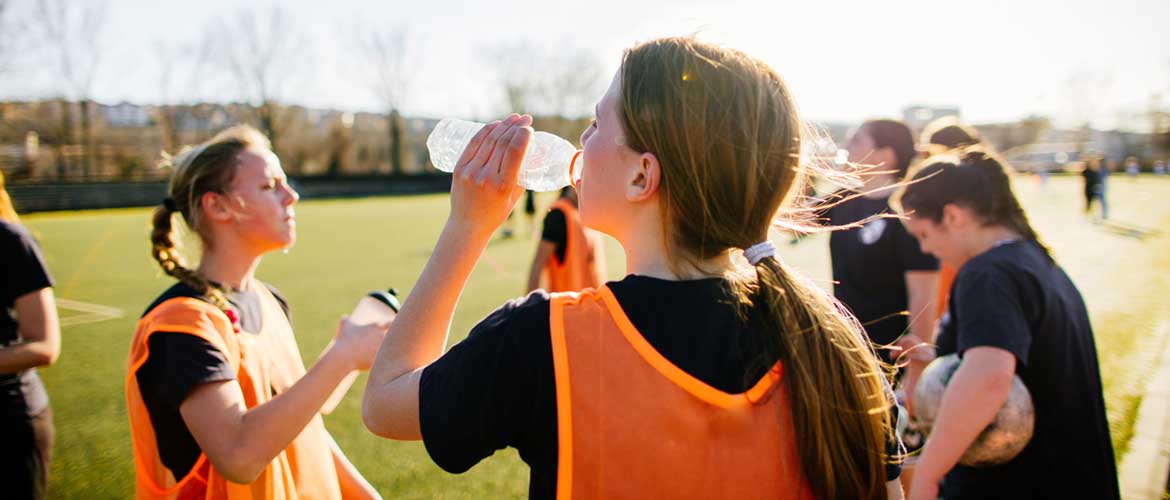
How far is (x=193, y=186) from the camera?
263cm

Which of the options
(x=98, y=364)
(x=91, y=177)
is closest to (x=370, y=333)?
(x=98, y=364)

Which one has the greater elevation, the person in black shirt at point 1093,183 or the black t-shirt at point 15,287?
the black t-shirt at point 15,287

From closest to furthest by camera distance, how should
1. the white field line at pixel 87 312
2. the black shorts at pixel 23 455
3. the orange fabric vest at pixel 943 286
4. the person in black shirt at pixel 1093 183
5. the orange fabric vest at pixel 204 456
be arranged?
the orange fabric vest at pixel 204 456, the black shorts at pixel 23 455, the orange fabric vest at pixel 943 286, the white field line at pixel 87 312, the person in black shirt at pixel 1093 183

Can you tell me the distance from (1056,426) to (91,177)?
4919 cm

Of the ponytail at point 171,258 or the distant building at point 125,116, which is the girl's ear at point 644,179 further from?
the distant building at point 125,116

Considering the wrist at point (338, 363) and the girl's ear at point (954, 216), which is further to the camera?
the girl's ear at point (954, 216)

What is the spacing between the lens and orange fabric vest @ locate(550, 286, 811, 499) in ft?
3.91

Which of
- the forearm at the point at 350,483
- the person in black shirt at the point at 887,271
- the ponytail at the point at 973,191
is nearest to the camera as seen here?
the forearm at the point at 350,483

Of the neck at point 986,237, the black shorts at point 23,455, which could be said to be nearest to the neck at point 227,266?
the black shorts at point 23,455

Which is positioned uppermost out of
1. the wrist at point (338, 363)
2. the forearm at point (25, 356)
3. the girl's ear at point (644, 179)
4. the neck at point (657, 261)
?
the girl's ear at point (644, 179)

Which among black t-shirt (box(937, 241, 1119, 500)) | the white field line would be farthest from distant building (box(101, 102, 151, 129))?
black t-shirt (box(937, 241, 1119, 500))

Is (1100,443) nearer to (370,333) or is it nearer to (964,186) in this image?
(964,186)

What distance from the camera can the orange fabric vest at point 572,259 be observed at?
4.99m

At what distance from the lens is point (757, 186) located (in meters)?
1.37
